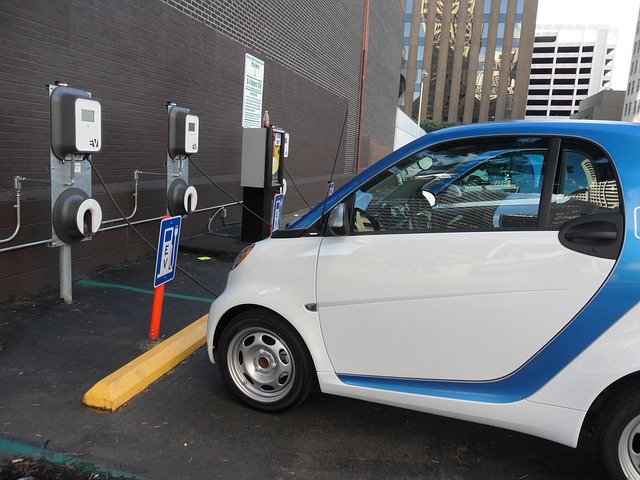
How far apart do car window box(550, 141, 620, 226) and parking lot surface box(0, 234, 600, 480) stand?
55.3 inches

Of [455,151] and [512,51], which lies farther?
[512,51]

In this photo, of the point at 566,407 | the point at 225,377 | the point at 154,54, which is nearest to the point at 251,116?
the point at 154,54

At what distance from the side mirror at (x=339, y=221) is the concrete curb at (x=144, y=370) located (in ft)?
5.72

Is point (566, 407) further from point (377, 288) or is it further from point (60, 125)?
point (60, 125)

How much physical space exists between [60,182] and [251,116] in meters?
5.89

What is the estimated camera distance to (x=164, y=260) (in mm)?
4066

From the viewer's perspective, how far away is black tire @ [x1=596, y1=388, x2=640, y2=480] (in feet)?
7.96

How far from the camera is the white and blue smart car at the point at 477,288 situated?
2443mm

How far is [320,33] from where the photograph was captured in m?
13.8

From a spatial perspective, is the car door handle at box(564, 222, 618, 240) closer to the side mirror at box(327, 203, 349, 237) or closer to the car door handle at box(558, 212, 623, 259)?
the car door handle at box(558, 212, 623, 259)

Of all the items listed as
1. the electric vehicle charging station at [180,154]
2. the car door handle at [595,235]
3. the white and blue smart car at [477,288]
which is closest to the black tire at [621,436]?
the white and blue smart car at [477,288]

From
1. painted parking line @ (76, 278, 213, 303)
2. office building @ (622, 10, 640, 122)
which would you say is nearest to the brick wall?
painted parking line @ (76, 278, 213, 303)

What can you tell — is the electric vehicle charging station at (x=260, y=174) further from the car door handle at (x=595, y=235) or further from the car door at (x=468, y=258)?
the car door handle at (x=595, y=235)

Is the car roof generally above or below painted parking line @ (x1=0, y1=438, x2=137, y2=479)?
above
